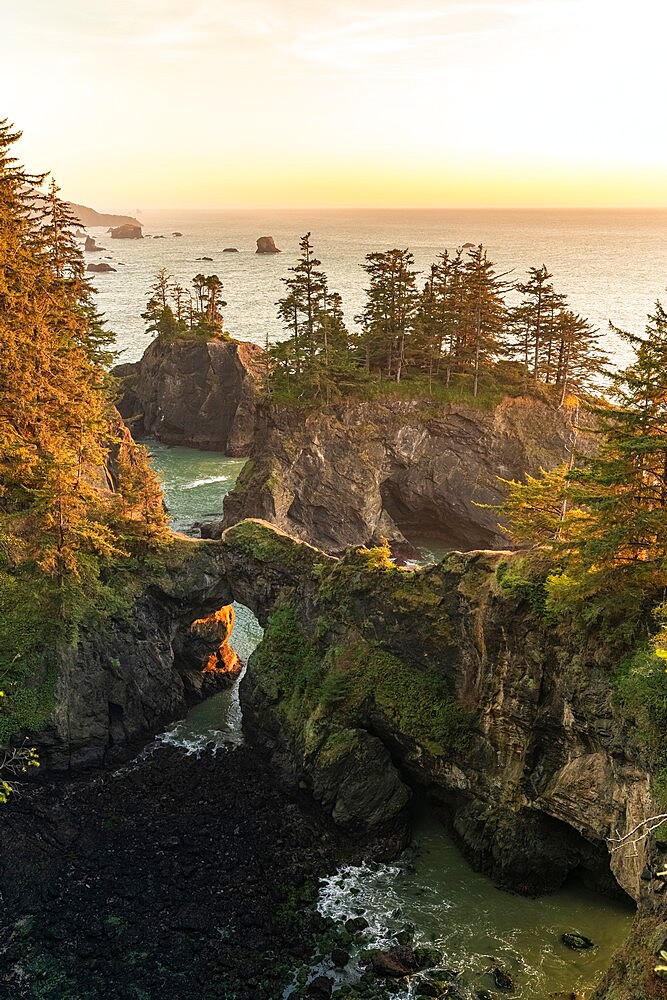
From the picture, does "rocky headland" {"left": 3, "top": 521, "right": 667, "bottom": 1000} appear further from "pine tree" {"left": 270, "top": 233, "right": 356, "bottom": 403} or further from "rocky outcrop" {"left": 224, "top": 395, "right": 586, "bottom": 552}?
"pine tree" {"left": 270, "top": 233, "right": 356, "bottom": 403}

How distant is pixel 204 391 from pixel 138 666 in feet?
176

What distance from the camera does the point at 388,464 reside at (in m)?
61.3

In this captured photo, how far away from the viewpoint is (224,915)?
26.8 meters

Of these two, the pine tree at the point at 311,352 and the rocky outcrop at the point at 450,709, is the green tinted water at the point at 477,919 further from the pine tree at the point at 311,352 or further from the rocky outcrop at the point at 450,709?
the pine tree at the point at 311,352

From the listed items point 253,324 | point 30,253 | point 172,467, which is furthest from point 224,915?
point 253,324

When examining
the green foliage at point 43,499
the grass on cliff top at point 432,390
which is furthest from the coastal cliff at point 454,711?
the grass on cliff top at point 432,390

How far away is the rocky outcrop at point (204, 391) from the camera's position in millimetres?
84625

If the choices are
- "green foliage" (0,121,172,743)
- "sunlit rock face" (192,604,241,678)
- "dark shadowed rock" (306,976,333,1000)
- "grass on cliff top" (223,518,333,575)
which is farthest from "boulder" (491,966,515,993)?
"sunlit rock face" (192,604,241,678)

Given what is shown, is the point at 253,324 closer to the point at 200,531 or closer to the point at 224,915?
the point at 200,531

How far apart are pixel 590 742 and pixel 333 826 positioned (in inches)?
500

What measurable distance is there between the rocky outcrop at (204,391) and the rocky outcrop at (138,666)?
45799 mm

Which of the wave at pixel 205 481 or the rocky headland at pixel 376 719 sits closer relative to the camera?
the rocky headland at pixel 376 719

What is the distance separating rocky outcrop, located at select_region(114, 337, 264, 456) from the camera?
8462 centimetres

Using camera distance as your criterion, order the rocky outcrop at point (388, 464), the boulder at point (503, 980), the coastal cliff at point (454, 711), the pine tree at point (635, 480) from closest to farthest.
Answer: the pine tree at point (635, 480), the boulder at point (503, 980), the coastal cliff at point (454, 711), the rocky outcrop at point (388, 464)
